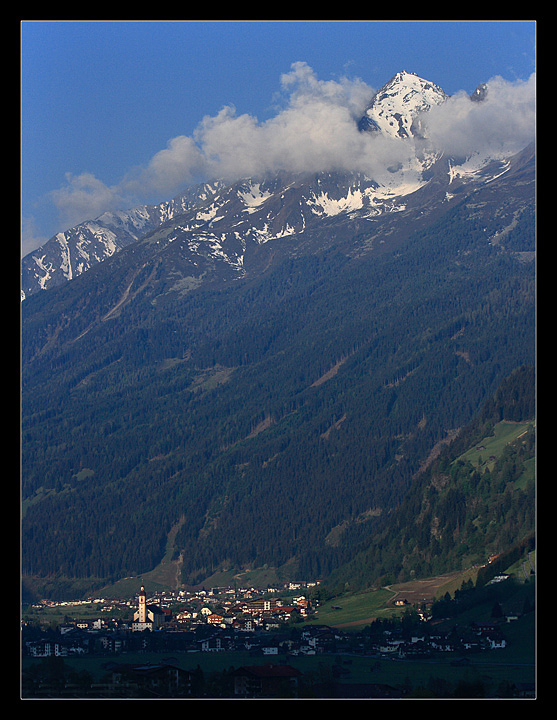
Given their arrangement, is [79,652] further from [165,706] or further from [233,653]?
[165,706]
